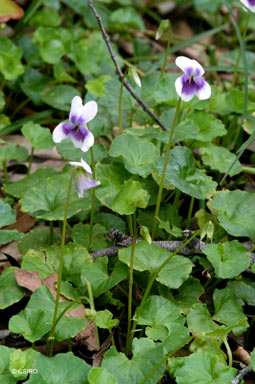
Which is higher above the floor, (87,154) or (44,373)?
(87,154)

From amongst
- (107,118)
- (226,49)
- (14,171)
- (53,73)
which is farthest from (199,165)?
(226,49)

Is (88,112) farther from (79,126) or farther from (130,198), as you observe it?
(130,198)

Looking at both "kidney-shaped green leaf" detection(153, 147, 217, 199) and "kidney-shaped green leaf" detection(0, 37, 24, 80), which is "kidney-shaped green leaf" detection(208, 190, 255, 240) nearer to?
"kidney-shaped green leaf" detection(153, 147, 217, 199)

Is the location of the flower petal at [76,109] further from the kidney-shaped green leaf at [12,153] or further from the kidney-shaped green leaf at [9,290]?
the kidney-shaped green leaf at [12,153]

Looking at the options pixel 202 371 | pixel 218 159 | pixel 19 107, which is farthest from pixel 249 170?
pixel 19 107

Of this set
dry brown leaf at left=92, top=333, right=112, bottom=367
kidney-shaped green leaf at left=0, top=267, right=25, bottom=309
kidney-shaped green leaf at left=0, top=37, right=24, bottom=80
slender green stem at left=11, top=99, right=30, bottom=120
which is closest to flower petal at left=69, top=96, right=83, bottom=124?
kidney-shaped green leaf at left=0, top=267, right=25, bottom=309

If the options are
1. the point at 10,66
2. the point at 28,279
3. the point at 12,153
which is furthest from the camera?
the point at 10,66

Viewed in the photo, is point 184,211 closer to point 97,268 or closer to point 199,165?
point 199,165
